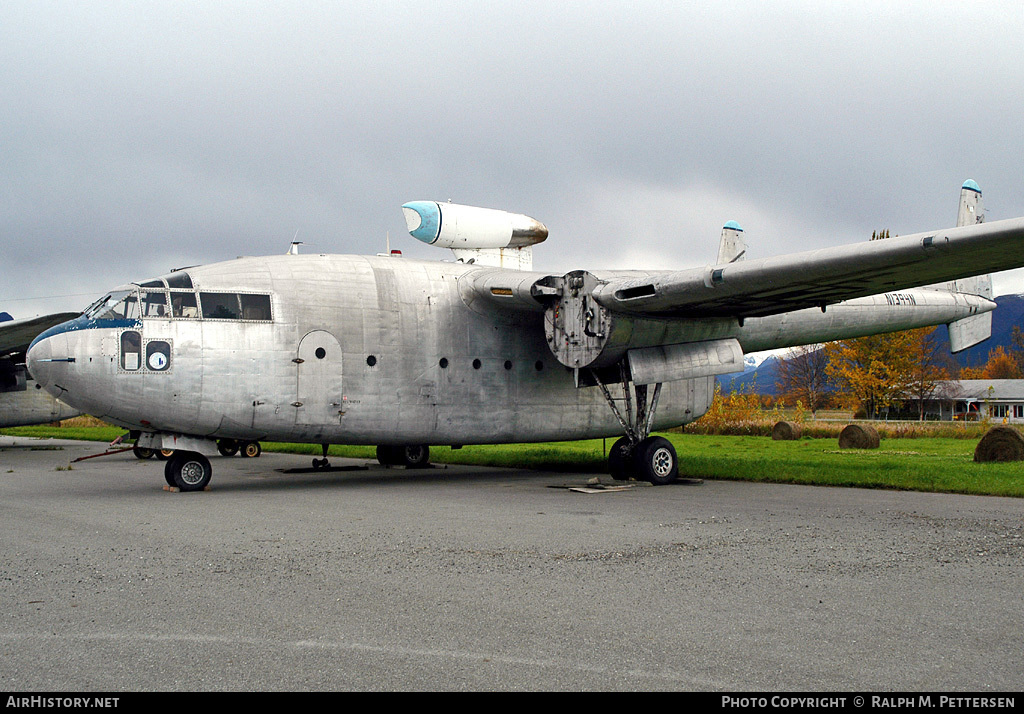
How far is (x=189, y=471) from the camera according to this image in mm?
14477

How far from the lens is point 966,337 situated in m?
20.0

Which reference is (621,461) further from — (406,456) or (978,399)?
(978,399)

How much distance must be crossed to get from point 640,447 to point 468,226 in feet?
Answer: 19.7

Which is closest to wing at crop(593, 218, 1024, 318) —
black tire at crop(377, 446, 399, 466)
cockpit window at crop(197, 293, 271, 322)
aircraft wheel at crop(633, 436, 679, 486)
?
aircraft wheel at crop(633, 436, 679, 486)

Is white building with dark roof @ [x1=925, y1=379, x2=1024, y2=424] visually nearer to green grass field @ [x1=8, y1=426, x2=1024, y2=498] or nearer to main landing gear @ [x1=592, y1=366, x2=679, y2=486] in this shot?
green grass field @ [x1=8, y1=426, x2=1024, y2=498]

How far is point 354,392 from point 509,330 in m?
3.50

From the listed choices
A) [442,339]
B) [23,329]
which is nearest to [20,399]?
[23,329]

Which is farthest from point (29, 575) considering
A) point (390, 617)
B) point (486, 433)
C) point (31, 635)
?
point (486, 433)

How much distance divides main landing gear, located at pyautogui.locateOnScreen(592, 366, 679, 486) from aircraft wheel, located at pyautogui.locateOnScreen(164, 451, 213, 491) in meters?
7.53

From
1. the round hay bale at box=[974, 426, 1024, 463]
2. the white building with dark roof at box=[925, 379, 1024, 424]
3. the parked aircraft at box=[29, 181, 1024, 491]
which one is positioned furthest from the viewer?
the white building with dark roof at box=[925, 379, 1024, 424]

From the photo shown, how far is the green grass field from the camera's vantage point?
1427 centimetres

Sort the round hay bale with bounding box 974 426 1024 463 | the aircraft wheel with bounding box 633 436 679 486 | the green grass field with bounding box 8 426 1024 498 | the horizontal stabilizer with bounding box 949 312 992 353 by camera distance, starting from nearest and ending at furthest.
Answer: the green grass field with bounding box 8 426 1024 498 < the aircraft wheel with bounding box 633 436 679 486 < the round hay bale with bounding box 974 426 1024 463 < the horizontal stabilizer with bounding box 949 312 992 353

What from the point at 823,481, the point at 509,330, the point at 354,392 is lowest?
the point at 823,481

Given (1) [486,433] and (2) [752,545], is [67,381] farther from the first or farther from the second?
(2) [752,545]
